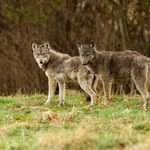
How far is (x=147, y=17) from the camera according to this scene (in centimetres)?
1634

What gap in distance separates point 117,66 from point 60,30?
11.8m

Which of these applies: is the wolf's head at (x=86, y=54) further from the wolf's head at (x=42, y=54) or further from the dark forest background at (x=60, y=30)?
the dark forest background at (x=60, y=30)

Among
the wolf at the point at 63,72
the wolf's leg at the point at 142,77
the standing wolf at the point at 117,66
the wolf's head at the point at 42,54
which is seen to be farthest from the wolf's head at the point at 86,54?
the wolf's leg at the point at 142,77

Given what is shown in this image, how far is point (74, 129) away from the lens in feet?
19.3

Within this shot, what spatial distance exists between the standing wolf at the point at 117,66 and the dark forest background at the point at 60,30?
517 centimetres

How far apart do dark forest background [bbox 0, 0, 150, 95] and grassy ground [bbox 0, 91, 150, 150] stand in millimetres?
7005

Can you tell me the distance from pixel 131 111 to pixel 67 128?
7.04ft

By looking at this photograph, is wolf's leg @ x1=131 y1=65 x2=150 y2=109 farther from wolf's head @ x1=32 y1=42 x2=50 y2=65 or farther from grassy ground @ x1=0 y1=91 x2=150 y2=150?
wolf's head @ x1=32 y1=42 x2=50 y2=65

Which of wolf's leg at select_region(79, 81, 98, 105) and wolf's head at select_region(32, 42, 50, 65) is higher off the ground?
wolf's head at select_region(32, 42, 50, 65)

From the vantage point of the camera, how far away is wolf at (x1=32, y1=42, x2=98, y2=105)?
10203mm

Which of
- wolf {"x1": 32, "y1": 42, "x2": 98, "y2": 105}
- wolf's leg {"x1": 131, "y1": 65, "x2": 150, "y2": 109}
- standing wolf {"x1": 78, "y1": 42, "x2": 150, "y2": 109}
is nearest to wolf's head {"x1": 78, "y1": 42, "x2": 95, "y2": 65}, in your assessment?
standing wolf {"x1": 78, "y1": 42, "x2": 150, "y2": 109}

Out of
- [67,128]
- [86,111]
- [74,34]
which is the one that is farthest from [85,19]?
[67,128]

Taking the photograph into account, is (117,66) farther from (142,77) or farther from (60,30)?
(60,30)

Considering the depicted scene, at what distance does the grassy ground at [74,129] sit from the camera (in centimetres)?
479
